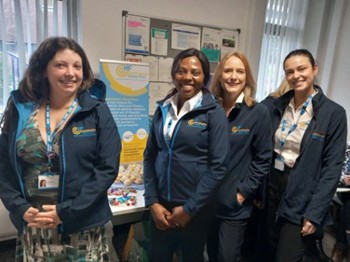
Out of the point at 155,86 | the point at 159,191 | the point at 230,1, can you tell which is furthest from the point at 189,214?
the point at 230,1

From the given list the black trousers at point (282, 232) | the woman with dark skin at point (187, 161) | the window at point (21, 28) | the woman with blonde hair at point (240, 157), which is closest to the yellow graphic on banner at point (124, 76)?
the window at point (21, 28)

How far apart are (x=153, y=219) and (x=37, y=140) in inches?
29.1

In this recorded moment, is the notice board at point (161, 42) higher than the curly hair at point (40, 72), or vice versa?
the notice board at point (161, 42)

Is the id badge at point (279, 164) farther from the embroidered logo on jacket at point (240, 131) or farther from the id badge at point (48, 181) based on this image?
the id badge at point (48, 181)

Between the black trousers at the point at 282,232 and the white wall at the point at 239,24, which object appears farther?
the white wall at the point at 239,24

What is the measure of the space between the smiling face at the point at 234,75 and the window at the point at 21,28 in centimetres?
152

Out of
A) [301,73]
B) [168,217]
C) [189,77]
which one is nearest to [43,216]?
[168,217]

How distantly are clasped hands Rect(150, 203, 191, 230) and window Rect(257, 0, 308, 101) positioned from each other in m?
2.52

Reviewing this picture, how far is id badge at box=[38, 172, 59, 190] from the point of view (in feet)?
3.75

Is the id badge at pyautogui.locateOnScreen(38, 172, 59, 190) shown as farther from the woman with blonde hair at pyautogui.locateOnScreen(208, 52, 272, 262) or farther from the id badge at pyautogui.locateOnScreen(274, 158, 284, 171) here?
the id badge at pyautogui.locateOnScreen(274, 158, 284, 171)

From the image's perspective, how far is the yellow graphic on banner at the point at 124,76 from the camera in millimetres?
2141

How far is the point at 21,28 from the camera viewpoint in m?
2.10

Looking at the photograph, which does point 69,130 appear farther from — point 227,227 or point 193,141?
point 227,227

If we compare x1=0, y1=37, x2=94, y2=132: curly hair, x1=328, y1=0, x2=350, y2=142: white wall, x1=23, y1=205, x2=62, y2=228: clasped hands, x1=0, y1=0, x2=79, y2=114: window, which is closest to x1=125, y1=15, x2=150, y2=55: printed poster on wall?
x1=0, y1=0, x2=79, y2=114: window
